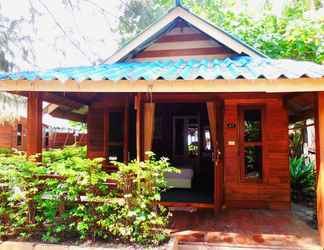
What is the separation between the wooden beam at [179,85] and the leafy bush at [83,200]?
108 centimetres

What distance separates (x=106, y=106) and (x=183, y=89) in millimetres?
4093

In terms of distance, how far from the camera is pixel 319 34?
11.0 meters

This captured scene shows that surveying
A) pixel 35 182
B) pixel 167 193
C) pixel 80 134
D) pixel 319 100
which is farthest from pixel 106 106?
pixel 80 134

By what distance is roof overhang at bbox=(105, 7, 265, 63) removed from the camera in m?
6.56

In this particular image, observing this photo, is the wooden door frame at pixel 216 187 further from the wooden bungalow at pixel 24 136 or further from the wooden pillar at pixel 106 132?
the wooden bungalow at pixel 24 136

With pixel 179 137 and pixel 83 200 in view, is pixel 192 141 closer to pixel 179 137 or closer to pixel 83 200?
pixel 179 137

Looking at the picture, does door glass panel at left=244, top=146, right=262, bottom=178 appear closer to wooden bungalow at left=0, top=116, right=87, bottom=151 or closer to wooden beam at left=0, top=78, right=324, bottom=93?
wooden beam at left=0, top=78, right=324, bottom=93

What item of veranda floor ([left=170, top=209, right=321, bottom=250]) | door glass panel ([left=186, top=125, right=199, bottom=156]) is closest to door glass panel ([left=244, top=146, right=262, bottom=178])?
veranda floor ([left=170, top=209, right=321, bottom=250])

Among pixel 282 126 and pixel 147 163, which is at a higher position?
pixel 282 126

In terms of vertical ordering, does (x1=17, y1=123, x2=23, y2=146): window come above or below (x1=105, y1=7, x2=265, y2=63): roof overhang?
below

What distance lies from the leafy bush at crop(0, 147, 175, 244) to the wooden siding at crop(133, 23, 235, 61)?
12.0 feet

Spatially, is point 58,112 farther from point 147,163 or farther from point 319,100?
point 319,100

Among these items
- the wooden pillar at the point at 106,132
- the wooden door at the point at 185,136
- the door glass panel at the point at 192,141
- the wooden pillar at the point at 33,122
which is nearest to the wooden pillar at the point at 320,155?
the wooden pillar at the point at 33,122

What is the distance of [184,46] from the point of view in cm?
706
